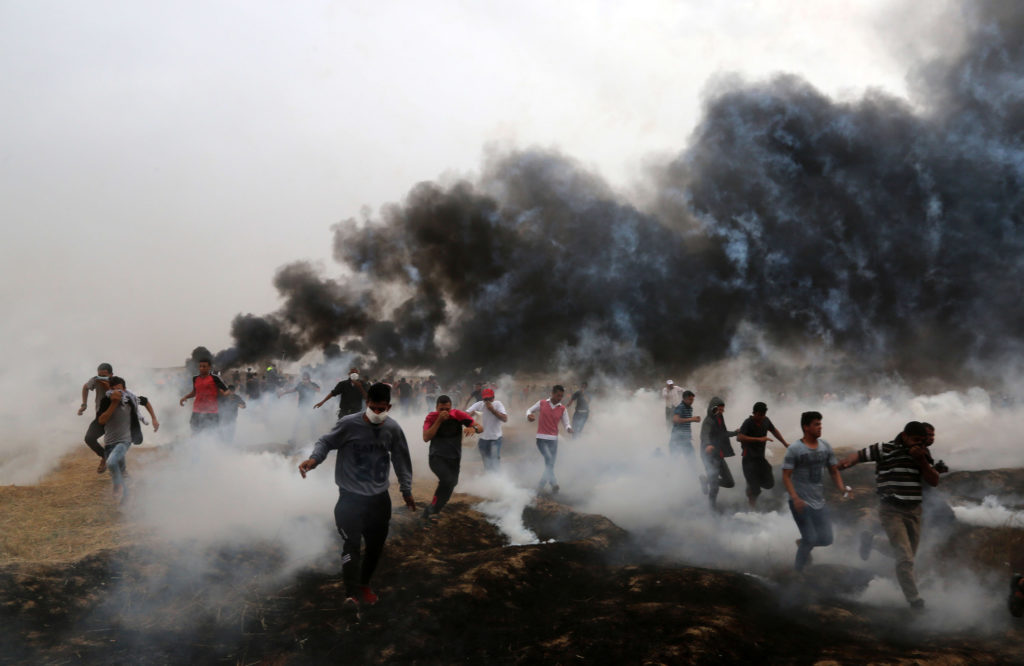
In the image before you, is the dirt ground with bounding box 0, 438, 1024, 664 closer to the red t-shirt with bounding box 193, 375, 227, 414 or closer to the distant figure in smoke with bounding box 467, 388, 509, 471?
the red t-shirt with bounding box 193, 375, 227, 414

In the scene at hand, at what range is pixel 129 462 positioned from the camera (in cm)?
1195

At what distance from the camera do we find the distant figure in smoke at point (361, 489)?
5.36m

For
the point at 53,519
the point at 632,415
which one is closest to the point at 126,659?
the point at 53,519

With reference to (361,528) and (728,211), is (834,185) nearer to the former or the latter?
(728,211)

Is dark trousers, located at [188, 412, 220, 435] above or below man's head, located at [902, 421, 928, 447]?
above

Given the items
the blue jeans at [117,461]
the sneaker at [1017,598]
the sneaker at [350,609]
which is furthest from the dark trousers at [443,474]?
the sneaker at [1017,598]

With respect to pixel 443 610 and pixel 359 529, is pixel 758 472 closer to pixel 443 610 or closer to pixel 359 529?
pixel 443 610

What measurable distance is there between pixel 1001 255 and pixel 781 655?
28.0 meters

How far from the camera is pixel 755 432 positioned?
26.8ft

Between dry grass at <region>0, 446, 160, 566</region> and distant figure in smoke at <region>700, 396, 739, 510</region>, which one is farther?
distant figure in smoke at <region>700, 396, 739, 510</region>

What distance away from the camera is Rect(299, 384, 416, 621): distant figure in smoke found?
5.36 metres

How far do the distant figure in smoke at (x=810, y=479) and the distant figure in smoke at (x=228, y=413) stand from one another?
26.8 feet

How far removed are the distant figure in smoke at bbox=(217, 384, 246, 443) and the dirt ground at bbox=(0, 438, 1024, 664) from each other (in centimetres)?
327

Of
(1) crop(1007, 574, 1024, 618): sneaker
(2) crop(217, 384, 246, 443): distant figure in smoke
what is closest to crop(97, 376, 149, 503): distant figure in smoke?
(2) crop(217, 384, 246, 443): distant figure in smoke
